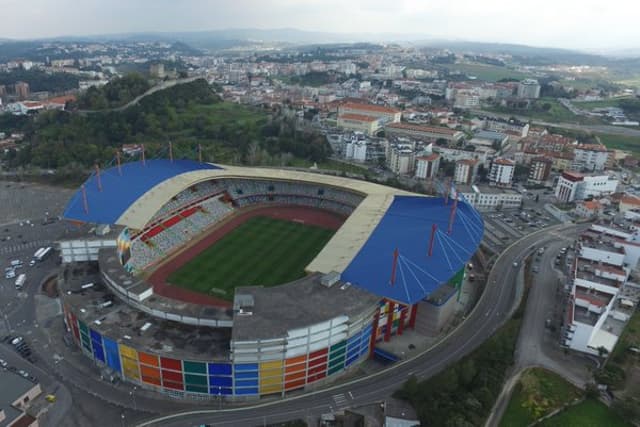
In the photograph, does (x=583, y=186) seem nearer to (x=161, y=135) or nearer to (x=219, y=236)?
(x=219, y=236)

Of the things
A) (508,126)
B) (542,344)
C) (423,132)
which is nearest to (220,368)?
(542,344)

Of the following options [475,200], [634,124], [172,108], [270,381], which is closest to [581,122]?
[634,124]

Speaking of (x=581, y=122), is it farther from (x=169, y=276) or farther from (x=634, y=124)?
(x=169, y=276)

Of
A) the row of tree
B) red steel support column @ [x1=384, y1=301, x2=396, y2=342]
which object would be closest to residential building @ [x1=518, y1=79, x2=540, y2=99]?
the row of tree

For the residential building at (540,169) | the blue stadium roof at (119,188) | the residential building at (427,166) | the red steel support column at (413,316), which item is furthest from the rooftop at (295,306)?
the residential building at (540,169)

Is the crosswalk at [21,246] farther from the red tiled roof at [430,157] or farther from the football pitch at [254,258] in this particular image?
the red tiled roof at [430,157]

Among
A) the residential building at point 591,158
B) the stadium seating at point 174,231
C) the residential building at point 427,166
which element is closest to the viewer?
the stadium seating at point 174,231
